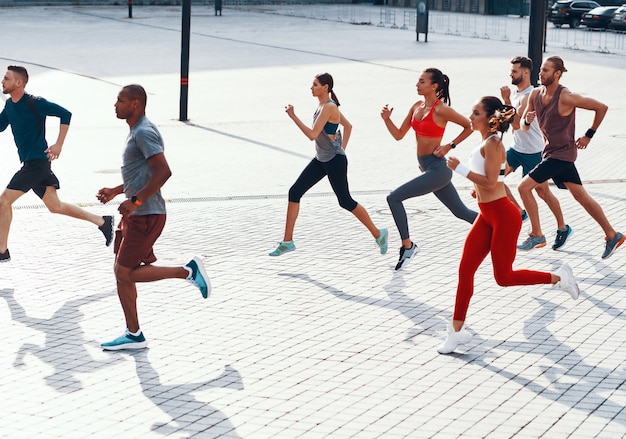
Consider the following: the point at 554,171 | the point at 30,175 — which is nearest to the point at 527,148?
the point at 554,171

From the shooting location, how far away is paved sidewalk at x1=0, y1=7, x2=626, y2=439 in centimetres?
663

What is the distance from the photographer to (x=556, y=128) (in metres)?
10.4

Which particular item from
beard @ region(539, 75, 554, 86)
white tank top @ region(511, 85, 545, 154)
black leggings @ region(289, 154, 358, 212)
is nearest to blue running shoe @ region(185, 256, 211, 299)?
black leggings @ region(289, 154, 358, 212)

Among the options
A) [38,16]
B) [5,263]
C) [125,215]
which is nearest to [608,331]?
[125,215]

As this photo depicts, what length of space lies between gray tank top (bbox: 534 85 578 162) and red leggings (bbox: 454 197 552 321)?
2778 millimetres

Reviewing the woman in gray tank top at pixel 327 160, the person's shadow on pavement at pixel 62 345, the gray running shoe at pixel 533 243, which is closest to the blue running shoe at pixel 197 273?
the person's shadow on pavement at pixel 62 345

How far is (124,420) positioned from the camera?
651 centimetres

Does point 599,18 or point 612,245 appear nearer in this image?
point 612,245

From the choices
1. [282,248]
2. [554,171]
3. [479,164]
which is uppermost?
[479,164]

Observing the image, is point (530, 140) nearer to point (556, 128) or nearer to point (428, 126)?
point (556, 128)

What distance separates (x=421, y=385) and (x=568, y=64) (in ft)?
86.9

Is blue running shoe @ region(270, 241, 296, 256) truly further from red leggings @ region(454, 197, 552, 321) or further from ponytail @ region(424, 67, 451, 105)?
red leggings @ region(454, 197, 552, 321)

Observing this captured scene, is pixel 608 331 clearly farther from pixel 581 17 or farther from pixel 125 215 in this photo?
pixel 581 17

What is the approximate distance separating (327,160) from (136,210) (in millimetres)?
3090
